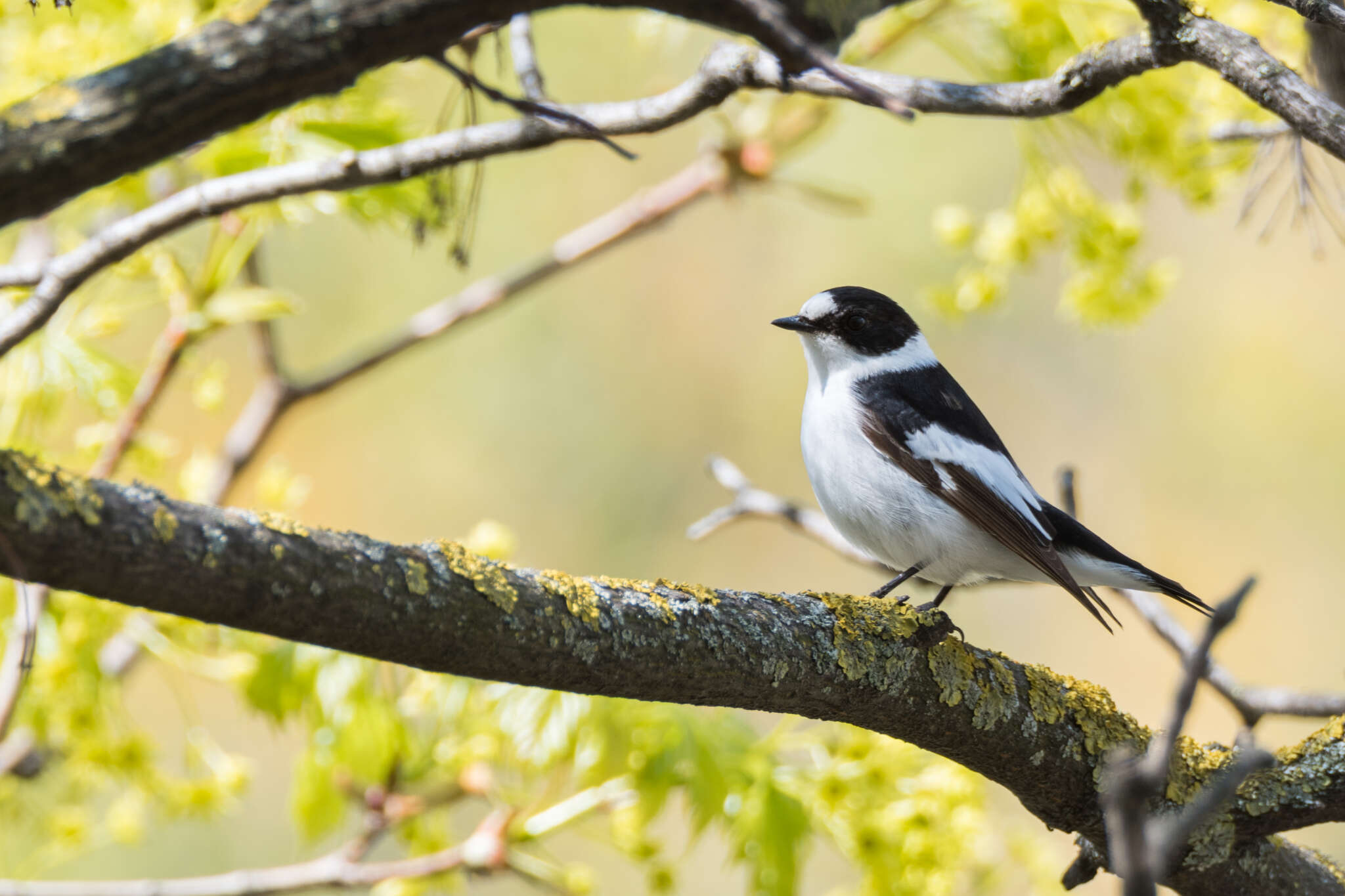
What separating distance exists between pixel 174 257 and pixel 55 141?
222 cm

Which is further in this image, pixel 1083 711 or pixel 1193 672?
pixel 1083 711

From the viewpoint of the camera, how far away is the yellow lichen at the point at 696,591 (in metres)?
1.71

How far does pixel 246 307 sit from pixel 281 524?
190 centimetres

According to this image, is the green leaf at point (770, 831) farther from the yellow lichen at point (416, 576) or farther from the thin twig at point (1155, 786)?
the thin twig at point (1155, 786)

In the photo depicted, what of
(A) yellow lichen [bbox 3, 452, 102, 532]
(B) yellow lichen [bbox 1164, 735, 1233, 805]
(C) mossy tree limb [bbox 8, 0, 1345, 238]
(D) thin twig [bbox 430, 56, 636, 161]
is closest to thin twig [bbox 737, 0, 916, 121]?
(C) mossy tree limb [bbox 8, 0, 1345, 238]

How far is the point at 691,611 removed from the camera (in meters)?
1.68

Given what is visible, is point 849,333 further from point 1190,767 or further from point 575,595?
point 575,595

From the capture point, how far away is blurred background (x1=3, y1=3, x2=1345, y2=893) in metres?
7.20

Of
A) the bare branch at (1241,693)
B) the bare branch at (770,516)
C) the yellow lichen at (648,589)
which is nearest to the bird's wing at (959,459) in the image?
the bare branch at (1241,693)

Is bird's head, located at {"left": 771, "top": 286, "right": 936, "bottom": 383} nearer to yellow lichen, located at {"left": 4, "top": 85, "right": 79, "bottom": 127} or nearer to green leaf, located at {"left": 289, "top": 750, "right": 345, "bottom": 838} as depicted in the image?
green leaf, located at {"left": 289, "top": 750, "right": 345, "bottom": 838}

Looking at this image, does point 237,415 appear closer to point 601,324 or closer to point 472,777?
point 601,324

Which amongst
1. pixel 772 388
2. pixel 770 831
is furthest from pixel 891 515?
pixel 772 388

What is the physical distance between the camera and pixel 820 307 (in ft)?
10.8

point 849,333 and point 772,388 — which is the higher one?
point 849,333
